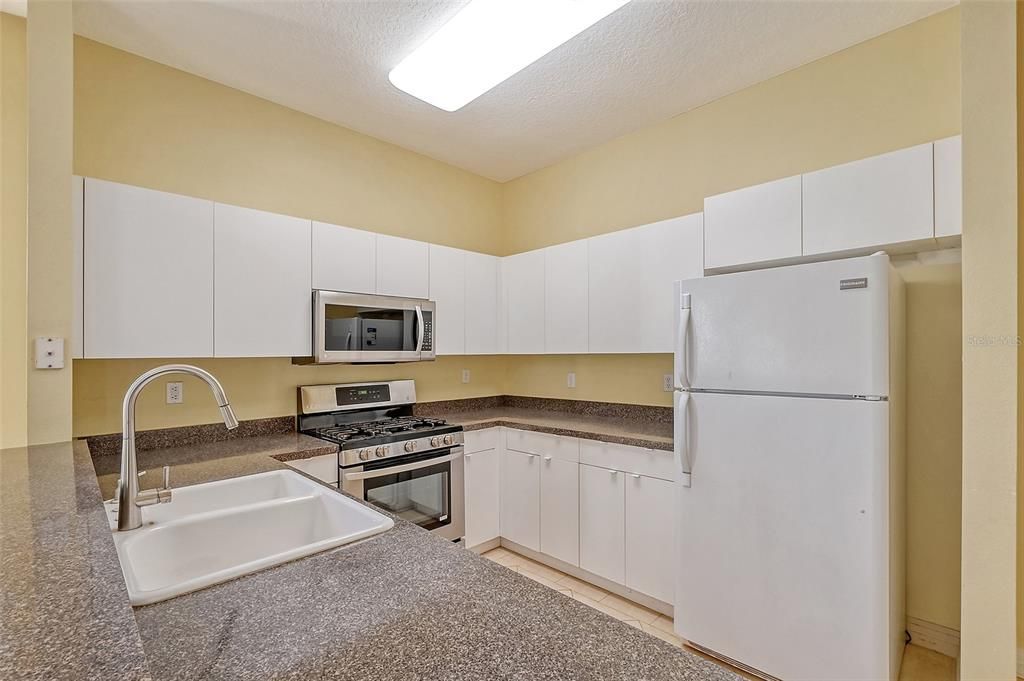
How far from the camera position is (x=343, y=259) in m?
2.77

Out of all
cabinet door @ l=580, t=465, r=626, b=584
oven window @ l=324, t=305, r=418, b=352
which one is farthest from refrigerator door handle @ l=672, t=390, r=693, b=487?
oven window @ l=324, t=305, r=418, b=352

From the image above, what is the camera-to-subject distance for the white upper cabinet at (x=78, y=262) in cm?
193

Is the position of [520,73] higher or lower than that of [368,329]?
higher

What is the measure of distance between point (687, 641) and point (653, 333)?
1.49 metres

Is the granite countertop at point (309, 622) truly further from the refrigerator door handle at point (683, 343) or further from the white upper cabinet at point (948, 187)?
the white upper cabinet at point (948, 187)

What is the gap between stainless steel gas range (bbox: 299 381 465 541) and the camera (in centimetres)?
252

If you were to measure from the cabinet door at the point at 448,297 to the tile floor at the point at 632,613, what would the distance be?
4.49 ft

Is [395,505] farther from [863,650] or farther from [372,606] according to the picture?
[863,650]

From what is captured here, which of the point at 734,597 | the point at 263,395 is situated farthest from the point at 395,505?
the point at 734,597

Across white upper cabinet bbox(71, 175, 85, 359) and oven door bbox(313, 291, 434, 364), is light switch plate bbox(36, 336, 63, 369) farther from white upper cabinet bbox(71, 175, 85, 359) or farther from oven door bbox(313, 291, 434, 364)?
oven door bbox(313, 291, 434, 364)

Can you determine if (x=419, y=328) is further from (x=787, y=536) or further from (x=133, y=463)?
(x=787, y=536)

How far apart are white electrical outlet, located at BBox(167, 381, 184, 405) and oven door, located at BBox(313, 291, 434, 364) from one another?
0.65m

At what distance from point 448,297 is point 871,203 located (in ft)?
7.58

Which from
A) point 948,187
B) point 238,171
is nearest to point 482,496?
point 238,171
